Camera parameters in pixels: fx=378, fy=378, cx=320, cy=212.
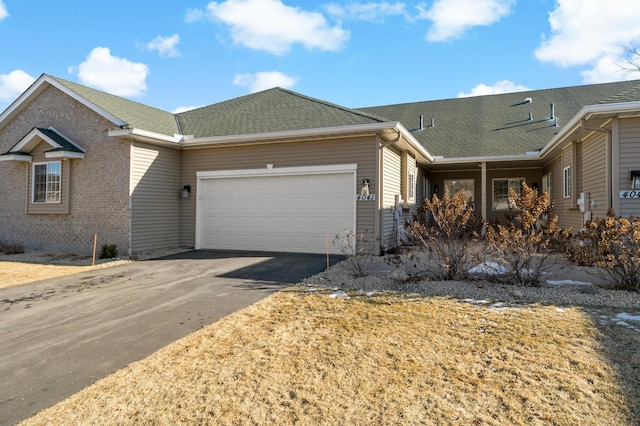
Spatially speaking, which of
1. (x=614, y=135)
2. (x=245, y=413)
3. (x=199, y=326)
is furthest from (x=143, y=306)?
(x=614, y=135)

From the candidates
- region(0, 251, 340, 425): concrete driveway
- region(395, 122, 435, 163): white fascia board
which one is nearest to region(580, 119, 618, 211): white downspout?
region(395, 122, 435, 163): white fascia board

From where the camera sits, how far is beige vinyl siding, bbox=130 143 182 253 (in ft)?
34.6

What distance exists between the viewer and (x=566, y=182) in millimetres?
11750

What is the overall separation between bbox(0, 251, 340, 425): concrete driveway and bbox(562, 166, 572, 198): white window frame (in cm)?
803

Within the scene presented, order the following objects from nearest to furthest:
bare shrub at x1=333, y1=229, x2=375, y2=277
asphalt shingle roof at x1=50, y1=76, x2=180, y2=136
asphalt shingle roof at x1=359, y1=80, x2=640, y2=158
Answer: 1. bare shrub at x1=333, y1=229, x2=375, y2=277
2. asphalt shingle roof at x1=50, y1=76, x2=180, y2=136
3. asphalt shingle roof at x1=359, y1=80, x2=640, y2=158

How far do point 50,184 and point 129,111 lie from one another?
3.37 metres

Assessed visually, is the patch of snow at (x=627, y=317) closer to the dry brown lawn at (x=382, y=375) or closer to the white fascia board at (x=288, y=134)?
the dry brown lawn at (x=382, y=375)

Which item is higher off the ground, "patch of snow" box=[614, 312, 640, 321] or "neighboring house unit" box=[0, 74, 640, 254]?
"neighboring house unit" box=[0, 74, 640, 254]

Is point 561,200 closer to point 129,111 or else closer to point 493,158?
point 493,158

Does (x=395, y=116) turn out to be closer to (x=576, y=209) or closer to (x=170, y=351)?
(x=576, y=209)

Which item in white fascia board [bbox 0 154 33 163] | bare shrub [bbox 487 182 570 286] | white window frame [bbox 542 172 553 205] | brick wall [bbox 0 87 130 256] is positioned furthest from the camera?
white window frame [bbox 542 172 553 205]

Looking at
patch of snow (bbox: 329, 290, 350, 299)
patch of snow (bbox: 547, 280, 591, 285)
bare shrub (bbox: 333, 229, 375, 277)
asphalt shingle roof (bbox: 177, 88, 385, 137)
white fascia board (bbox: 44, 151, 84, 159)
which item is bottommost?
patch of snow (bbox: 329, 290, 350, 299)

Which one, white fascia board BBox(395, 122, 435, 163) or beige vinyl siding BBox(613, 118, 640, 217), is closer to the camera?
beige vinyl siding BBox(613, 118, 640, 217)

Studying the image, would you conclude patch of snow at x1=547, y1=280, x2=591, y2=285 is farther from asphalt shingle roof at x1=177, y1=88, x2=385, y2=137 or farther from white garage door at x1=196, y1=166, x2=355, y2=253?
asphalt shingle roof at x1=177, y1=88, x2=385, y2=137
